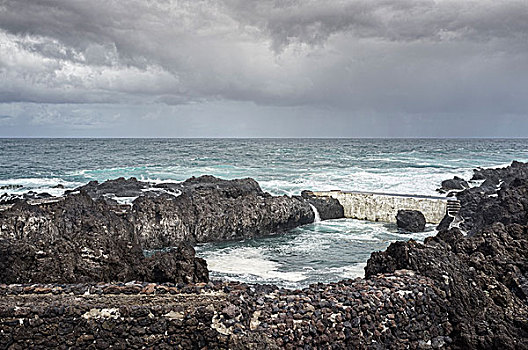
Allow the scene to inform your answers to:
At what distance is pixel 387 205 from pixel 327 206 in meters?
3.27

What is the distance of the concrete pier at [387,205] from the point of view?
25.2 meters

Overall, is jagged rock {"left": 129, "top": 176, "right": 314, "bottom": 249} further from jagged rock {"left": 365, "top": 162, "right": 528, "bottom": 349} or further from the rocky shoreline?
jagged rock {"left": 365, "top": 162, "right": 528, "bottom": 349}

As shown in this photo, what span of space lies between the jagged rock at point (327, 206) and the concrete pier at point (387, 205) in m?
0.37

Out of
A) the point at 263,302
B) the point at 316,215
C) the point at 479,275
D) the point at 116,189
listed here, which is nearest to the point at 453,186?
the point at 316,215

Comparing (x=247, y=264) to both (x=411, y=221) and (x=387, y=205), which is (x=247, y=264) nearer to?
(x=411, y=221)

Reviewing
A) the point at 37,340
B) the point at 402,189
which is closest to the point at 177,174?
the point at 402,189

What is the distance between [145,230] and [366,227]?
36.8 ft

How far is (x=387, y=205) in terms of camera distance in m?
26.0

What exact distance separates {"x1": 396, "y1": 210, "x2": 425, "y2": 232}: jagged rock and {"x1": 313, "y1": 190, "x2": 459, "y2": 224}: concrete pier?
148 cm

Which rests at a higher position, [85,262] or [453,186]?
[85,262]

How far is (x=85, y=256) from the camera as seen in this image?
1068 cm

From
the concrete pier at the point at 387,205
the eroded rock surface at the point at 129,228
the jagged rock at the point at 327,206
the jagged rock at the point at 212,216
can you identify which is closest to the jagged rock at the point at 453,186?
the concrete pier at the point at 387,205

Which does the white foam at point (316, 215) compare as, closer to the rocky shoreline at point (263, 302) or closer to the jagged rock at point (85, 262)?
the rocky shoreline at point (263, 302)

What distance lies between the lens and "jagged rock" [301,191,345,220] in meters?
26.0
